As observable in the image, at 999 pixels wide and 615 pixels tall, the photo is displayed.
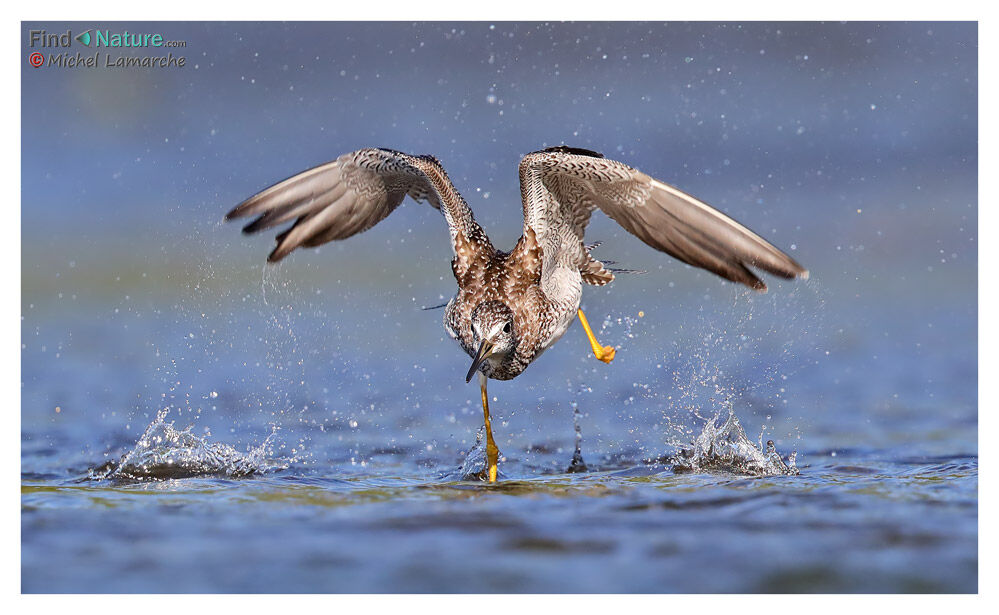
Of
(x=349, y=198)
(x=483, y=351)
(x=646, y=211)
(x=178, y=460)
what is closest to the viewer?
(x=483, y=351)

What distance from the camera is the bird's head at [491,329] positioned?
784 cm

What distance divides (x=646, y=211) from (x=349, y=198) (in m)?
2.39

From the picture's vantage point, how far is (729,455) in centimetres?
842

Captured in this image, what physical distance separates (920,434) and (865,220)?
572 cm

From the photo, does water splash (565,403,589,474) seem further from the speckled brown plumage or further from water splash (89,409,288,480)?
water splash (89,409,288,480)

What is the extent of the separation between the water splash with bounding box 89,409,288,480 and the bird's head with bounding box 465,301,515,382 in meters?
1.85

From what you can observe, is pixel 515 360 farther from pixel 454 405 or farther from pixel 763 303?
pixel 763 303

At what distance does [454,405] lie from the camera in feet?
35.7

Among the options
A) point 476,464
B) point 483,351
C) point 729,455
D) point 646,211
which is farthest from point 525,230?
point 729,455

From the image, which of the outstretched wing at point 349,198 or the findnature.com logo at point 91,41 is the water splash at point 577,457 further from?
the findnature.com logo at point 91,41

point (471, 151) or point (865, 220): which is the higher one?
point (471, 151)

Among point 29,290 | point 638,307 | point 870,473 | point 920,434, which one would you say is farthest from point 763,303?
point 29,290

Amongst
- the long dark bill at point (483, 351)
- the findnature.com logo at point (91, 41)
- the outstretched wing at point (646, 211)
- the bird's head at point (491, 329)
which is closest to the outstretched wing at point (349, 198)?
the outstretched wing at point (646, 211)

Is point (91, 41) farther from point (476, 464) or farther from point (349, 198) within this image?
point (476, 464)
